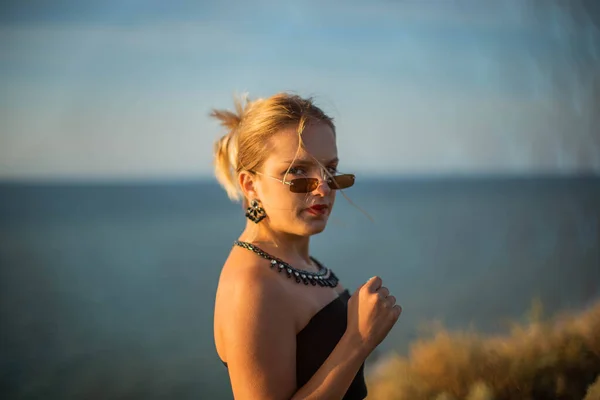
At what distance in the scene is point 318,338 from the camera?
137cm

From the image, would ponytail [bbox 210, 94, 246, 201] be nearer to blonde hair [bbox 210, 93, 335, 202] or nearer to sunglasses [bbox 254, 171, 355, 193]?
blonde hair [bbox 210, 93, 335, 202]

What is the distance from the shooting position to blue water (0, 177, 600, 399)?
387cm

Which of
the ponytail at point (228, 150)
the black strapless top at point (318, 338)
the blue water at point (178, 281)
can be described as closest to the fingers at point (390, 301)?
the black strapless top at point (318, 338)

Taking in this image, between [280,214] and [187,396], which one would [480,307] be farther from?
[280,214]

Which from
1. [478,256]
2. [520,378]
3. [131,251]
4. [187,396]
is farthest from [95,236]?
[520,378]

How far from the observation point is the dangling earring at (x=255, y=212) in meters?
1.49

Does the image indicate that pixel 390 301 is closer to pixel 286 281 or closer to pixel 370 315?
pixel 370 315

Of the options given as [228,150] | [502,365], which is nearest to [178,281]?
[502,365]

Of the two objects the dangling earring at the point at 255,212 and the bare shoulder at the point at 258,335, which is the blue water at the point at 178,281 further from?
the bare shoulder at the point at 258,335

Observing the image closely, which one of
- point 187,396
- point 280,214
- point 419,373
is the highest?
point 280,214

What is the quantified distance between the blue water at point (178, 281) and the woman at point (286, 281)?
1.13 meters

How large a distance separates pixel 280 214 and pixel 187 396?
2.97 metres

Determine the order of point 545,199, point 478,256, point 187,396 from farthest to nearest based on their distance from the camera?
point 478,256, point 545,199, point 187,396

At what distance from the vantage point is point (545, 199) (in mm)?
4520
